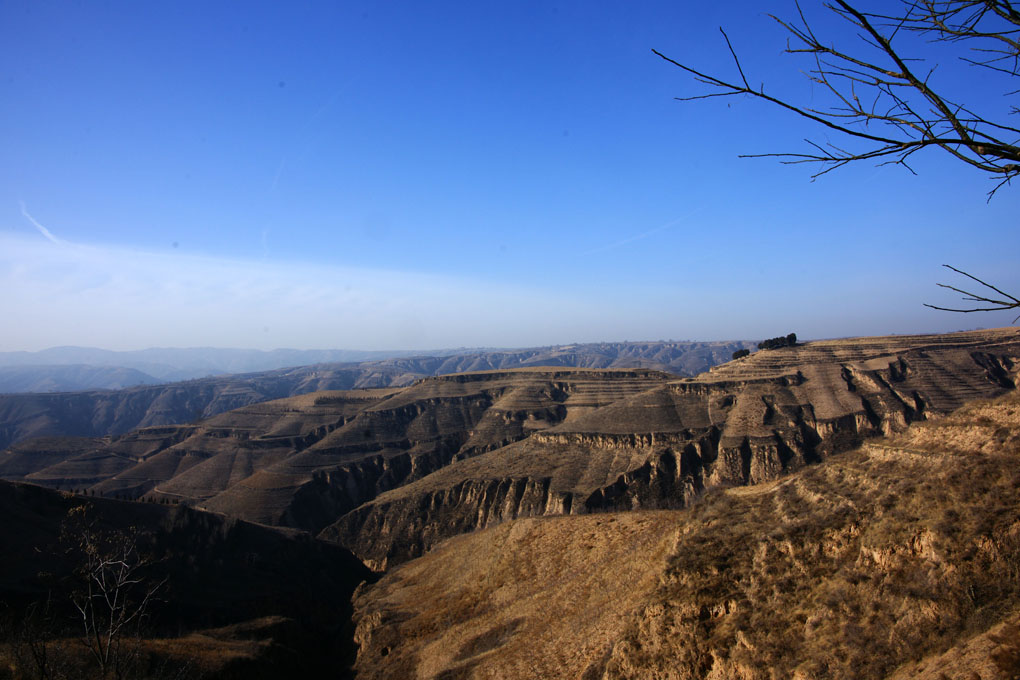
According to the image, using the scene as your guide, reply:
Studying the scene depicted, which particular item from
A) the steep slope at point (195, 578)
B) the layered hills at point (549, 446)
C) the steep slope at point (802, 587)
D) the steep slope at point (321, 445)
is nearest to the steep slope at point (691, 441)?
the layered hills at point (549, 446)

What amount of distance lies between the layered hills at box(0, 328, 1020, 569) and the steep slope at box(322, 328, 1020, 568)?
0.21m

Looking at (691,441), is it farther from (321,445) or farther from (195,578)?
(321,445)

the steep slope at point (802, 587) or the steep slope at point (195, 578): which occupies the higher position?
the steep slope at point (802, 587)

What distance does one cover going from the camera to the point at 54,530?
41.0 m

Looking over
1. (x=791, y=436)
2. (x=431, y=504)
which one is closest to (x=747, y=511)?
(x=791, y=436)

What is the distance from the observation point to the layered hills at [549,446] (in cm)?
6225

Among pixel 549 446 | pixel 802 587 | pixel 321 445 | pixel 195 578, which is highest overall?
pixel 802 587

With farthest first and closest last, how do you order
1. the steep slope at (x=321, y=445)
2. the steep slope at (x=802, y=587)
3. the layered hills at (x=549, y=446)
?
1. the steep slope at (x=321, y=445)
2. the layered hills at (x=549, y=446)
3. the steep slope at (x=802, y=587)

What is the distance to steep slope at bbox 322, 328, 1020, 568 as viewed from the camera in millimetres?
60844

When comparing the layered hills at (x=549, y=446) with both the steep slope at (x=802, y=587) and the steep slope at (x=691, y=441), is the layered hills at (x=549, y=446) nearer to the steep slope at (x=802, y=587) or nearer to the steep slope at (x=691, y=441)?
the steep slope at (x=691, y=441)

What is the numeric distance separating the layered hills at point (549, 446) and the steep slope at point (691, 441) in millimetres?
213

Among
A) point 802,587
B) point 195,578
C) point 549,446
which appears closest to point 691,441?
point 549,446

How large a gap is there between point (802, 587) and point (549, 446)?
181 ft

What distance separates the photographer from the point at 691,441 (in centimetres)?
6475
